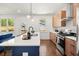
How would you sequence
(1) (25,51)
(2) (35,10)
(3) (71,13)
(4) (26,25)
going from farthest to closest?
(3) (71,13) < (2) (35,10) < (4) (26,25) < (1) (25,51)

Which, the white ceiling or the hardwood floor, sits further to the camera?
the hardwood floor

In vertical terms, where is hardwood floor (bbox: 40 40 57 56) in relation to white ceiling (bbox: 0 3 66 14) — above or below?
below

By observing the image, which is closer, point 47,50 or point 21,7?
point 21,7

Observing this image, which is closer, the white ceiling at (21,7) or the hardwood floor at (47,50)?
the white ceiling at (21,7)

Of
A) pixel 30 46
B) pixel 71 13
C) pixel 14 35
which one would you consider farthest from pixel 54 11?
pixel 30 46

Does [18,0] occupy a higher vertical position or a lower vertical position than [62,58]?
higher

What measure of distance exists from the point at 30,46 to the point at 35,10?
2.24m

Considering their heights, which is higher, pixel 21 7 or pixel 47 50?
pixel 21 7

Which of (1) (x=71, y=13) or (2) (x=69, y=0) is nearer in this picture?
(2) (x=69, y=0)

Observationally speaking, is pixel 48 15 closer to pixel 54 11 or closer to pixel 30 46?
pixel 54 11

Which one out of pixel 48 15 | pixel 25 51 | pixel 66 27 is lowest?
pixel 25 51

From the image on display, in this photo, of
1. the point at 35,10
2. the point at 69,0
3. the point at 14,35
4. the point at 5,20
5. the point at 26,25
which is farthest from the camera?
the point at 35,10

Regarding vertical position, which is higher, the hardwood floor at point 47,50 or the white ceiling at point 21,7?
the white ceiling at point 21,7

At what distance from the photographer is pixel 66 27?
4.73 m
